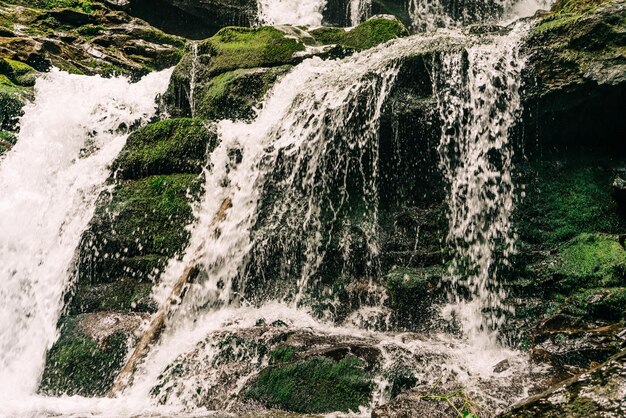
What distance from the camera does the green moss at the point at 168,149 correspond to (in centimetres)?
789

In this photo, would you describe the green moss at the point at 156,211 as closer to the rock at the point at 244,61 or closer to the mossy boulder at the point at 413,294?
the rock at the point at 244,61

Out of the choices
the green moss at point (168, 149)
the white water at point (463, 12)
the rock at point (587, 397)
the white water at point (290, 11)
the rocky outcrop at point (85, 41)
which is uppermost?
the white water at point (290, 11)

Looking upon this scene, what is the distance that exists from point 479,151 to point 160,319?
4.28 meters

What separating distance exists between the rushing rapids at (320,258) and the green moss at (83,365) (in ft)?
0.49

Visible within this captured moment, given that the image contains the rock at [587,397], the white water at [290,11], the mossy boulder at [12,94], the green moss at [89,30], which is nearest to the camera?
the rock at [587,397]

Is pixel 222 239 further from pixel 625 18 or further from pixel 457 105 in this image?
pixel 625 18

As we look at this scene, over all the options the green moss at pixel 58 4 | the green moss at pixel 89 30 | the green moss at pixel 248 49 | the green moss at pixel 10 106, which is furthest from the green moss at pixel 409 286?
the green moss at pixel 58 4

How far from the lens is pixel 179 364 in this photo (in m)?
5.18

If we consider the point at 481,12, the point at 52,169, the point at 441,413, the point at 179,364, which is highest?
the point at 481,12

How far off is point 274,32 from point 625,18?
6.06m

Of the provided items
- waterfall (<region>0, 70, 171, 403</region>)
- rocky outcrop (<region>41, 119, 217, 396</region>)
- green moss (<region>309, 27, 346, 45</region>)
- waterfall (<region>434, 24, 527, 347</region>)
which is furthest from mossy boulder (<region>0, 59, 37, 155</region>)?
waterfall (<region>434, 24, 527, 347</region>)

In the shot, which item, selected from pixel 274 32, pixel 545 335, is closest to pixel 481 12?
pixel 274 32

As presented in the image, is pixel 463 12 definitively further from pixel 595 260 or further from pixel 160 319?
pixel 160 319

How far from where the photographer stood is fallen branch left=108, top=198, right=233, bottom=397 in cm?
538
